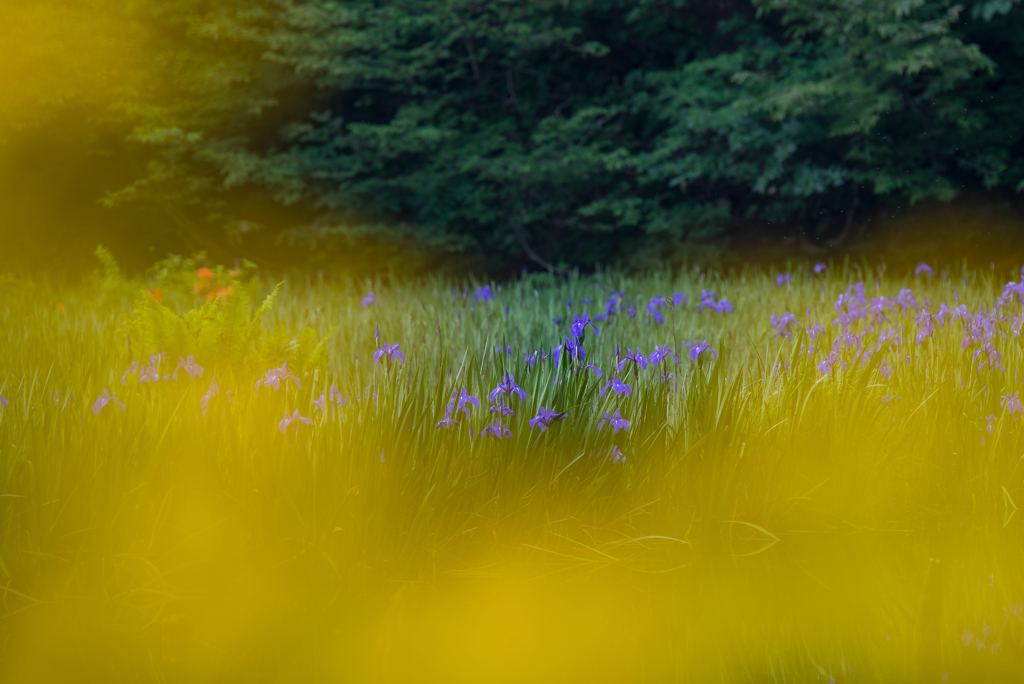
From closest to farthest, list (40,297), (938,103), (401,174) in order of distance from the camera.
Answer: (40,297) → (938,103) → (401,174)

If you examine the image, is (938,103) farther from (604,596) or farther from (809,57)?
(604,596)

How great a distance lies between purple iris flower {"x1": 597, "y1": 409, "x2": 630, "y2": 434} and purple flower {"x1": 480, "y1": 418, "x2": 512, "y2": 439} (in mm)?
326

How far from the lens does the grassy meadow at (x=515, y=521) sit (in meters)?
2.34

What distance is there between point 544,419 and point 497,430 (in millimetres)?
159

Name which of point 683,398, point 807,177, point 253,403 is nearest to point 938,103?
point 807,177

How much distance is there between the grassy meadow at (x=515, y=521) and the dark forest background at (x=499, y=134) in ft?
20.1

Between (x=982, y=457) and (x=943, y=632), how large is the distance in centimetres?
116

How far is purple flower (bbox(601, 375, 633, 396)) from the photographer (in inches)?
116

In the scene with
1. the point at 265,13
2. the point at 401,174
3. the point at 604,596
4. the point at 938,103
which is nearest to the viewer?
the point at 604,596

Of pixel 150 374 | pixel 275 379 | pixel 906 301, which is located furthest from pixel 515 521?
pixel 906 301

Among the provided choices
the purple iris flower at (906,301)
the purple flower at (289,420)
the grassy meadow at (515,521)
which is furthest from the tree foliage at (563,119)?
the purple flower at (289,420)

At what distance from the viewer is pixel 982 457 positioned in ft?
11.0

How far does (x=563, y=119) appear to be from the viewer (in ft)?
34.3

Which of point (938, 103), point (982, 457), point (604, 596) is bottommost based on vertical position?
point (604, 596)
